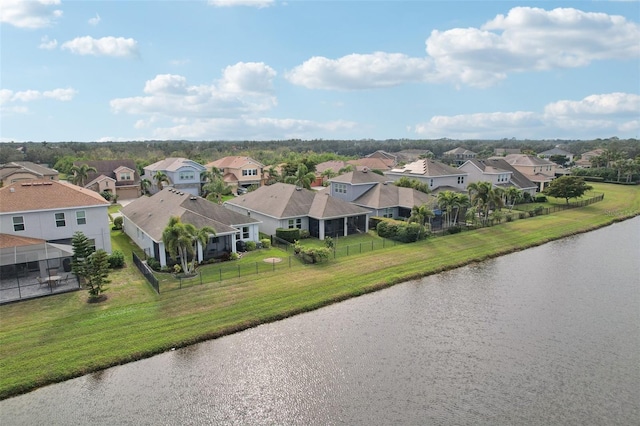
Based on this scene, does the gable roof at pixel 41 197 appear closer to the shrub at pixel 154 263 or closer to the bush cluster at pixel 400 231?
the shrub at pixel 154 263

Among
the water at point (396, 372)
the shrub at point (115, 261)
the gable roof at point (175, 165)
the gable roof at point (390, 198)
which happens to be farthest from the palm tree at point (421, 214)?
the gable roof at point (175, 165)

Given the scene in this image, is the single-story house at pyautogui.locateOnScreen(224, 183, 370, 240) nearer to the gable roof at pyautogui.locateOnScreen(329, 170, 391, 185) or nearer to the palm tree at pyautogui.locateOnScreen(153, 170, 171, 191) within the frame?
the gable roof at pyautogui.locateOnScreen(329, 170, 391, 185)

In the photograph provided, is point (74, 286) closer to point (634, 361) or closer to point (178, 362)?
point (178, 362)

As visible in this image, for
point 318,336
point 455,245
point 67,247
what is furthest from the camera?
point 455,245

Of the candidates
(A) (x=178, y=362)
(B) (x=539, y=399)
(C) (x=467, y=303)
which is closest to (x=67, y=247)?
(A) (x=178, y=362)

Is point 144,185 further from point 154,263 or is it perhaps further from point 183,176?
point 154,263

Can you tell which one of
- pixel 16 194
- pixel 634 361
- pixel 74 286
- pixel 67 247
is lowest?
pixel 634 361
